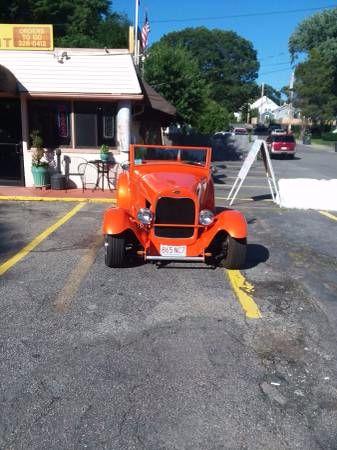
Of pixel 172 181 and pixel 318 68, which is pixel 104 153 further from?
pixel 318 68

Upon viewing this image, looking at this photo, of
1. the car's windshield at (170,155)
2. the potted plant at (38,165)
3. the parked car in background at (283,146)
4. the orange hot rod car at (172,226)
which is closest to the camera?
the orange hot rod car at (172,226)

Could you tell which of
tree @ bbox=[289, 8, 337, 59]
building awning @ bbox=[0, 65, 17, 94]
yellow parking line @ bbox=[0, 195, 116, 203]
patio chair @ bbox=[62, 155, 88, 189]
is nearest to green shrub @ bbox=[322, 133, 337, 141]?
tree @ bbox=[289, 8, 337, 59]

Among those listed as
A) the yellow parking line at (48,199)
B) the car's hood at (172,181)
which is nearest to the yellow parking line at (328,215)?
the car's hood at (172,181)

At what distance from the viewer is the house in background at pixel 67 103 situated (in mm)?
11617

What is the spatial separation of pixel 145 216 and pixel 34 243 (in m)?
2.43

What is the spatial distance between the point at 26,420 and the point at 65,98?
10.0 meters

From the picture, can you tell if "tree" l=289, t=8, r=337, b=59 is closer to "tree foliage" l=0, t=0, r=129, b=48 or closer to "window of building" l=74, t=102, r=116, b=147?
"tree foliage" l=0, t=0, r=129, b=48

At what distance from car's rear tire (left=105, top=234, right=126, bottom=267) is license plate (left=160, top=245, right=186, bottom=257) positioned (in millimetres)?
507

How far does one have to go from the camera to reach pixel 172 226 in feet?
18.9

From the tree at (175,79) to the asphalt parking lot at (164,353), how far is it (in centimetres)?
1714

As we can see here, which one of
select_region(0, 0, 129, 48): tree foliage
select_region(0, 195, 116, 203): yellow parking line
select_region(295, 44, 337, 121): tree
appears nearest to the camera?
select_region(0, 195, 116, 203): yellow parking line

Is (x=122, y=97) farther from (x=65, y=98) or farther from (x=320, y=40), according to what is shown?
(x=320, y=40)

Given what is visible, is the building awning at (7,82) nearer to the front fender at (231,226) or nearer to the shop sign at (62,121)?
the shop sign at (62,121)

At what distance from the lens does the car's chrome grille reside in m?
5.69
